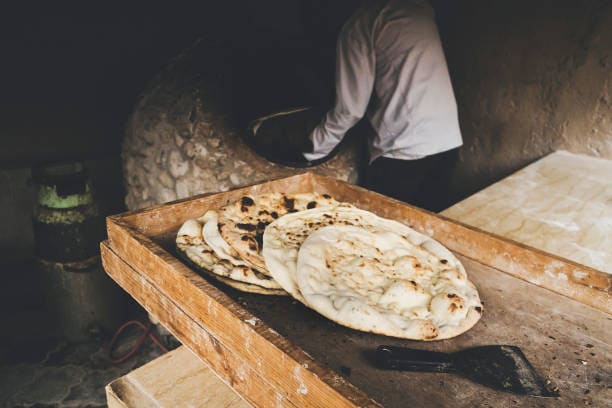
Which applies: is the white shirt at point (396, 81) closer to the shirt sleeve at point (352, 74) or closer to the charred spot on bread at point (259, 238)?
the shirt sleeve at point (352, 74)

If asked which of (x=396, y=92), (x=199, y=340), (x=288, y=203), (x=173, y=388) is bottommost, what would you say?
(x=173, y=388)

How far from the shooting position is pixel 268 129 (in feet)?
10.9

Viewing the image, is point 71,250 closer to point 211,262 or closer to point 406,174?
point 211,262

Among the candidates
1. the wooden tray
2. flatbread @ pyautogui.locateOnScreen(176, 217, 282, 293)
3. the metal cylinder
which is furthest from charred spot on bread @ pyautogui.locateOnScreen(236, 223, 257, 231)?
the metal cylinder

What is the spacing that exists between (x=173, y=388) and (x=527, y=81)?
10.1 feet

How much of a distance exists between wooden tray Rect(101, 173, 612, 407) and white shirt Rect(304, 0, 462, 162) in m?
1.38

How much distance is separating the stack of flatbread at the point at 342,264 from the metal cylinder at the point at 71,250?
5.75 feet

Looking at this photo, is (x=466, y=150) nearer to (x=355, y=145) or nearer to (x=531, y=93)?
(x=531, y=93)

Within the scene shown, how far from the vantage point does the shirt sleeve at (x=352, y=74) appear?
3.02 m

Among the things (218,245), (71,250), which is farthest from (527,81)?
(71,250)

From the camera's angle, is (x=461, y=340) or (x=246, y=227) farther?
(x=246, y=227)

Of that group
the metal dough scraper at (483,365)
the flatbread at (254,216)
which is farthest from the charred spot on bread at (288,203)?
the metal dough scraper at (483,365)

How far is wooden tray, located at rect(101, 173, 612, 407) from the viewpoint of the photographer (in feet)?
3.57

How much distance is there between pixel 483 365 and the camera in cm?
117
